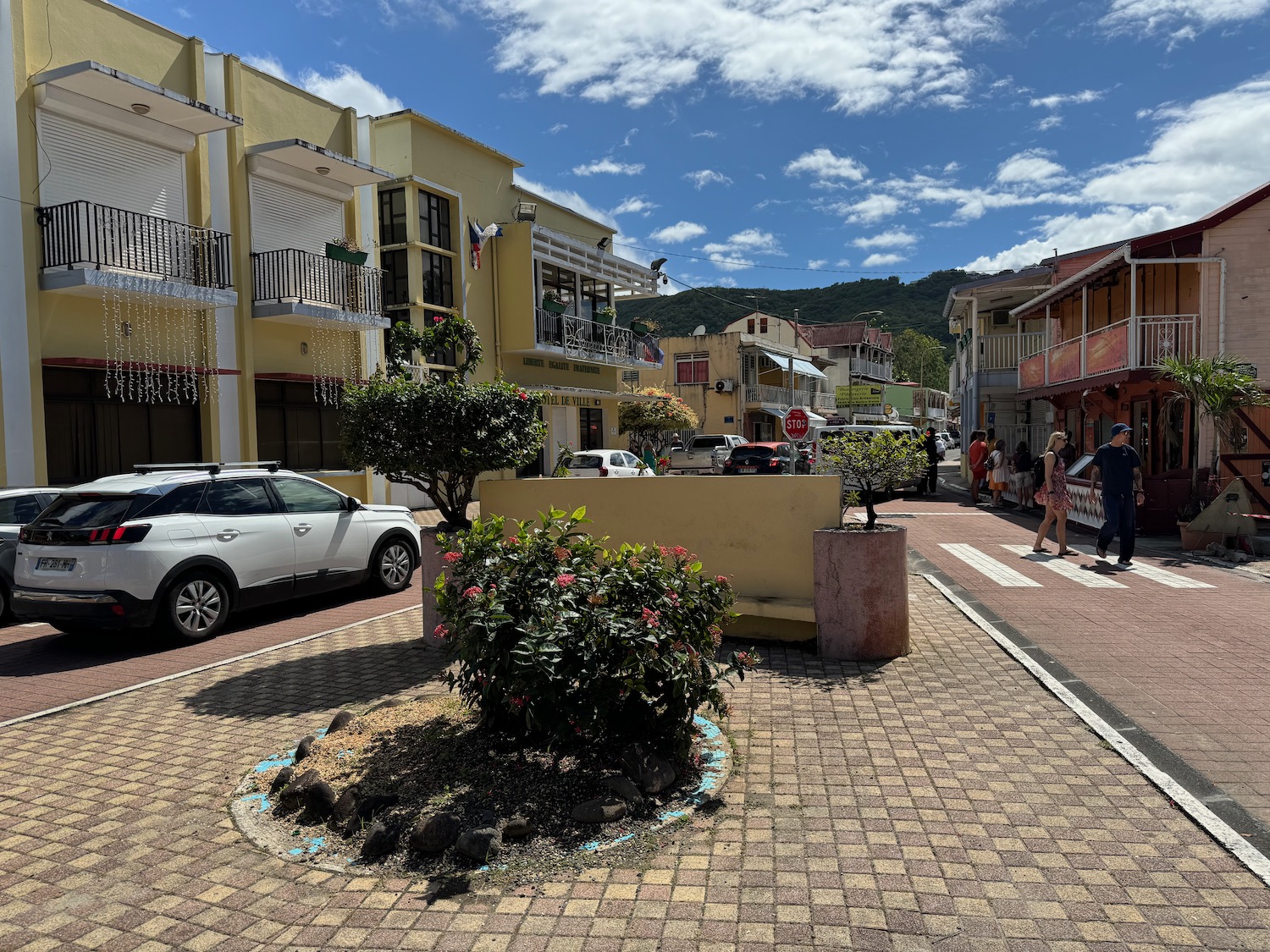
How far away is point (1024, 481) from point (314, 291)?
1535 centimetres

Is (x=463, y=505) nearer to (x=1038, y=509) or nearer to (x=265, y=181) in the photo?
(x=265, y=181)

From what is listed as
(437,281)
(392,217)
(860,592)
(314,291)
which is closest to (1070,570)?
(860,592)

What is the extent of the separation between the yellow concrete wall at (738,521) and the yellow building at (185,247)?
32.9 ft

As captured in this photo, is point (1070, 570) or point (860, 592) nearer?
point (860, 592)

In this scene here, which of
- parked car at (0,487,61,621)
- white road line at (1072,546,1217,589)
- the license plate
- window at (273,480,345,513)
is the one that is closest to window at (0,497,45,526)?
parked car at (0,487,61,621)

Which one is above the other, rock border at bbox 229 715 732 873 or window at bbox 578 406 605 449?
window at bbox 578 406 605 449

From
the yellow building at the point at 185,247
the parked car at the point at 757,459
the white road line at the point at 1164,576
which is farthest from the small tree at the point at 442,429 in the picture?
the parked car at the point at 757,459

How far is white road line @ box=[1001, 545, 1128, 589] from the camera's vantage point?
9.52 meters

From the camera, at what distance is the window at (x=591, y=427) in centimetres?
2923

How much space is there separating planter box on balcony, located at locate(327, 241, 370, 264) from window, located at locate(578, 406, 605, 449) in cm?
1167

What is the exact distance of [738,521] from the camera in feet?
22.3

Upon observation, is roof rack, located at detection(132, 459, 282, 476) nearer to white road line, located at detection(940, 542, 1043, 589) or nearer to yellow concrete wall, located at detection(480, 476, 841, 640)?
yellow concrete wall, located at detection(480, 476, 841, 640)

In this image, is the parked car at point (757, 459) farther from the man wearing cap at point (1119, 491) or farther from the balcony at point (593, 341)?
the man wearing cap at point (1119, 491)

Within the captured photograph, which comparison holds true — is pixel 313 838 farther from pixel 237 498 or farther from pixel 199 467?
pixel 199 467
